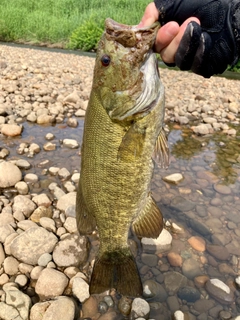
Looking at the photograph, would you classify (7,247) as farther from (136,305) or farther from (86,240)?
(136,305)

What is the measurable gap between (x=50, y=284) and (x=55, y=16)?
26.8 m

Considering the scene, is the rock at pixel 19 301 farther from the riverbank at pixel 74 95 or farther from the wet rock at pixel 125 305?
the riverbank at pixel 74 95

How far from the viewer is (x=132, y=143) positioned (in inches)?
90.0

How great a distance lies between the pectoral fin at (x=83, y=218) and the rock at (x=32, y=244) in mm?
1292

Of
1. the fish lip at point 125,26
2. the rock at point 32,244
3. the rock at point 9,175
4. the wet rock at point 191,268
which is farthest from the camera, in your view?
the rock at point 9,175

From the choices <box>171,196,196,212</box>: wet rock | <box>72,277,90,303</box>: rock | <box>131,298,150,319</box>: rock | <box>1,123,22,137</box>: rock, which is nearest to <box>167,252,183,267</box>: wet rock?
<box>131,298,150,319</box>: rock

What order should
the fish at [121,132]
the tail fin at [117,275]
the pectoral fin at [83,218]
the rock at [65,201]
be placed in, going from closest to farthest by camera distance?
the fish at [121,132]
the pectoral fin at [83,218]
the tail fin at [117,275]
the rock at [65,201]

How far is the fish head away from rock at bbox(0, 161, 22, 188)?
3.09m

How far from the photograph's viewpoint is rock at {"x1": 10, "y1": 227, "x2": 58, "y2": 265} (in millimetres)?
3672

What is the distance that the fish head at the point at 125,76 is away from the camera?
86.1 inches

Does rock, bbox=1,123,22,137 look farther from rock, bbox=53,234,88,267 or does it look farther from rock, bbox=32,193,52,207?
rock, bbox=53,234,88,267

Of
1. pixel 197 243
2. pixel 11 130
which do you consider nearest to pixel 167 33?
pixel 197 243

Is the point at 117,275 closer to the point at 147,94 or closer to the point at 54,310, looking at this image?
the point at 54,310

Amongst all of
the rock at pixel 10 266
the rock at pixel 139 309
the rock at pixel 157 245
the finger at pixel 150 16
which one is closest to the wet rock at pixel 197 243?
the rock at pixel 157 245
